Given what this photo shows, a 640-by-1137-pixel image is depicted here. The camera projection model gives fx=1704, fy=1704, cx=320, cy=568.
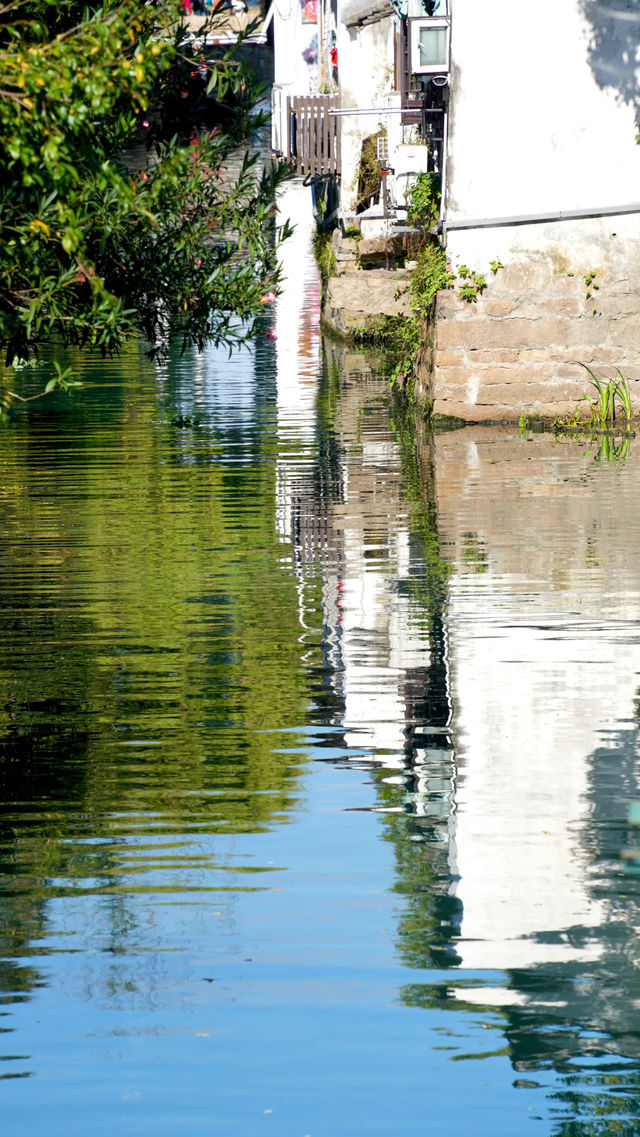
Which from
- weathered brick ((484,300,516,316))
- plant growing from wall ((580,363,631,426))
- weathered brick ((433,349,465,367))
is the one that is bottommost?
plant growing from wall ((580,363,631,426))

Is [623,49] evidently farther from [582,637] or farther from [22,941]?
[22,941]

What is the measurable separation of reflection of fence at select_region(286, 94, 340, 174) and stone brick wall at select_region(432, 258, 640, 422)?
11850 millimetres

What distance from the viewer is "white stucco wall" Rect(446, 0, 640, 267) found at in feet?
55.4

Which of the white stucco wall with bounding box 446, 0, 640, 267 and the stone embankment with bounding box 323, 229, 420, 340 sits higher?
the white stucco wall with bounding box 446, 0, 640, 267

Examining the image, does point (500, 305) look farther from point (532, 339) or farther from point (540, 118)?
point (540, 118)

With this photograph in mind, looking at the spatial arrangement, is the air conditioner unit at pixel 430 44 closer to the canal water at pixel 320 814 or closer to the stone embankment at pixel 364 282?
the canal water at pixel 320 814

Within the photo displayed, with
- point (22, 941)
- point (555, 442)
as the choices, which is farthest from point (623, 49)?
point (22, 941)

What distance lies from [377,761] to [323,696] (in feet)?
3.60

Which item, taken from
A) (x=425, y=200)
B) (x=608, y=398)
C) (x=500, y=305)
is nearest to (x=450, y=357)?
(x=500, y=305)

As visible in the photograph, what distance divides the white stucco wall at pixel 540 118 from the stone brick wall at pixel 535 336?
1.32 ft

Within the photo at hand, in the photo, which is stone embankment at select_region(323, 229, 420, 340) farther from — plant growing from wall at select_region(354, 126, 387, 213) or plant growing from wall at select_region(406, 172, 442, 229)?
plant growing from wall at select_region(406, 172, 442, 229)

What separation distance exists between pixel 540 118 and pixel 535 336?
85.3 inches

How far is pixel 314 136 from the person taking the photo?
2875cm

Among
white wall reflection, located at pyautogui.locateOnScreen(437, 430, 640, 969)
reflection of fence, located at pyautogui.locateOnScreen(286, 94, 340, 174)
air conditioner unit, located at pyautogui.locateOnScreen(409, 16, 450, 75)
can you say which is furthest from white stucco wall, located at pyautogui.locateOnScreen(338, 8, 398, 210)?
white wall reflection, located at pyautogui.locateOnScreen(437, 430, 640, 969)
